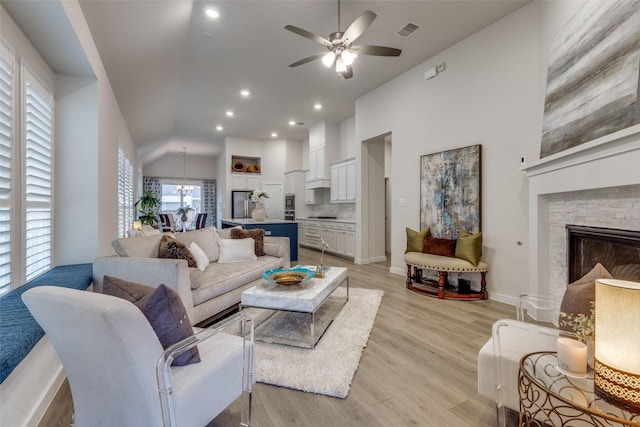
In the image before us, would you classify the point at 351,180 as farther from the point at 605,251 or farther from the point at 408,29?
the point at 605,251

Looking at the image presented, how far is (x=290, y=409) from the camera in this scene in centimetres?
162

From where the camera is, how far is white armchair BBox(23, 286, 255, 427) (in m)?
0.98

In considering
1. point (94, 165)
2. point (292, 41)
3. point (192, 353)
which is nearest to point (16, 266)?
point (94, 165)

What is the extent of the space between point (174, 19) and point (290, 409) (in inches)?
154

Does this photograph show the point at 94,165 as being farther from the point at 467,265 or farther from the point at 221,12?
the point at 467,265

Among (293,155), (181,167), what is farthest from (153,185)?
(293,155)

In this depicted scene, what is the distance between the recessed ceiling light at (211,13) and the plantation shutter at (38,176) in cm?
183

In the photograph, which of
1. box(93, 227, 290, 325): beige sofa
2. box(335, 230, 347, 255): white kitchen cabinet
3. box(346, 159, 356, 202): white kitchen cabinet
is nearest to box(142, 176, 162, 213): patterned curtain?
box(335, 230, 347, 255): white kitchen cabinet

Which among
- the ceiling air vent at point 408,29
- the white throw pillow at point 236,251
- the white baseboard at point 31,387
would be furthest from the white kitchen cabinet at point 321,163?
the white baseboard at point 31,387

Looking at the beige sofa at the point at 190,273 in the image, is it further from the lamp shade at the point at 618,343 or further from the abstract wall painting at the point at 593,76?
the abstract wall painting at the point at 593,76

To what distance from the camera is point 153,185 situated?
11.0m

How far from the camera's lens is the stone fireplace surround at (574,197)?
1.77 m

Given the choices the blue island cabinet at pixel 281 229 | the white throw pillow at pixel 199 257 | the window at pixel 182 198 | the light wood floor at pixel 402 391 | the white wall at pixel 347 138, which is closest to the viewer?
the light wood floor at pixel 402 391

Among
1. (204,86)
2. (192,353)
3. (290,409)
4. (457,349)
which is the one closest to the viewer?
(192,353)
